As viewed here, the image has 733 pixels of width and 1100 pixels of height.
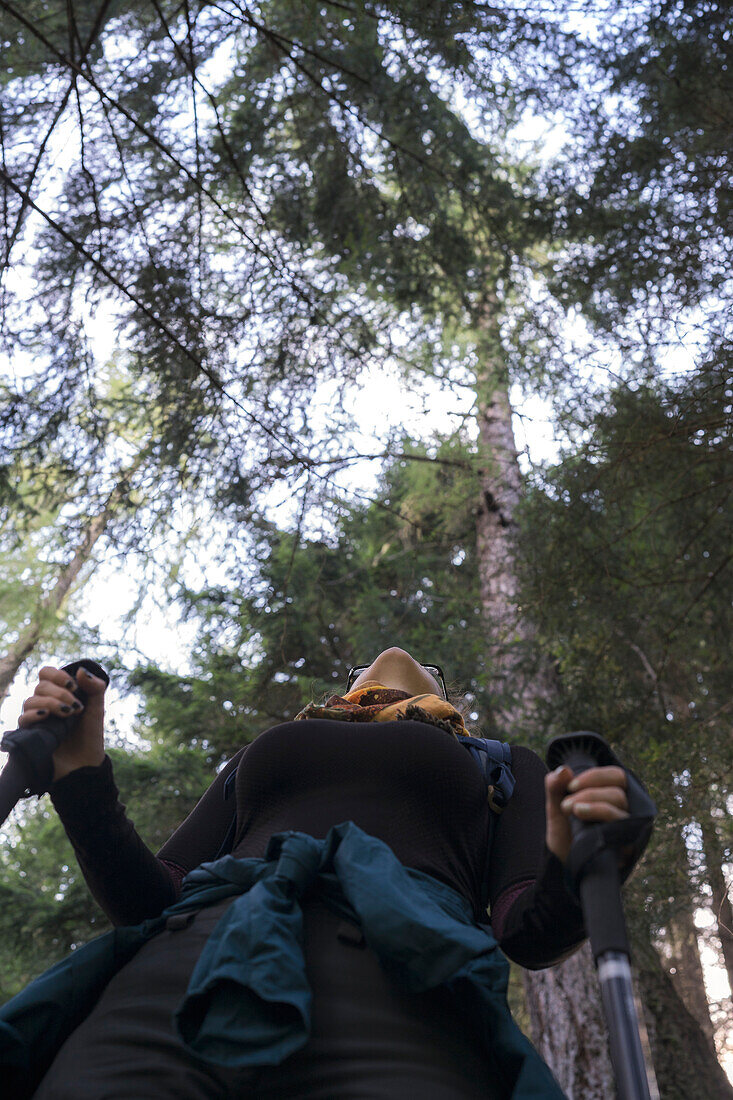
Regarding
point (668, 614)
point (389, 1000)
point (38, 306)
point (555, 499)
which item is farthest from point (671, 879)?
point (38, 306)

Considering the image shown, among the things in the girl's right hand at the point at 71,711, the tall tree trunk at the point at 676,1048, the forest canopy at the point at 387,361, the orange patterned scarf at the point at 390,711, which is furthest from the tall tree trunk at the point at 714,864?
the girl's right hand at the point at 71,711

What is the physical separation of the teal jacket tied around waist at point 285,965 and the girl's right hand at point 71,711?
33 centimetres

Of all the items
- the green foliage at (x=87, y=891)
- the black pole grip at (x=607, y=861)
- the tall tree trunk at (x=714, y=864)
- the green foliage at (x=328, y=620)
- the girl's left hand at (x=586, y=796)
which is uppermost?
the green foliage at (x=328, y=620)

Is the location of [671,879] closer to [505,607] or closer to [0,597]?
[505,607]

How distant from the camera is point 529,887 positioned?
1694 mm

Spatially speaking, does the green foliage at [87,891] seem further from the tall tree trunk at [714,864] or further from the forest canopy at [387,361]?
the tall tree trunk at [714,864]

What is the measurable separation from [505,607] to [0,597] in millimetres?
6999

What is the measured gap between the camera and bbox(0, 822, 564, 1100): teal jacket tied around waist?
1.23m

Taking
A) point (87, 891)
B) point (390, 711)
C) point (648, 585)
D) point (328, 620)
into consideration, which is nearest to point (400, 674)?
point (390, 711)

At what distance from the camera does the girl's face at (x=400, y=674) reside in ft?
8.42

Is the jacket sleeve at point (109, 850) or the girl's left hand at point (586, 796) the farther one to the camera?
the jacket sleeve at point (109, 850)

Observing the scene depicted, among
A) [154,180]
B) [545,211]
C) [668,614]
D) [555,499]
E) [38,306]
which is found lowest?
[668,614]

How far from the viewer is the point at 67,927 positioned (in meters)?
6.80

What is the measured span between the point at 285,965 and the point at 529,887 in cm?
62
